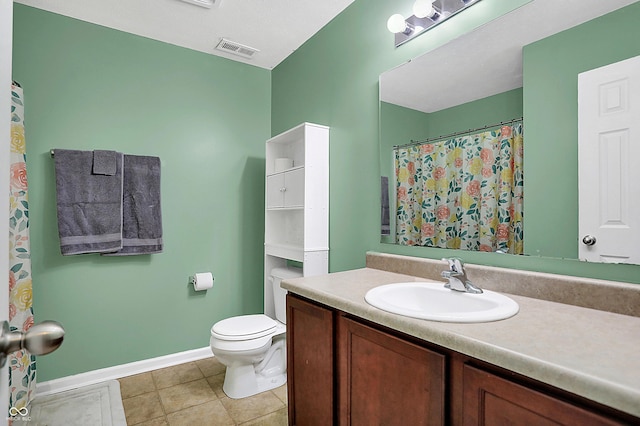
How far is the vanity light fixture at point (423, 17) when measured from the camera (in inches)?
60.8

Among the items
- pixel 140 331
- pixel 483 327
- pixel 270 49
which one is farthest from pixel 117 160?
pixel 483 327

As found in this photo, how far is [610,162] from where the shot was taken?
108 cm

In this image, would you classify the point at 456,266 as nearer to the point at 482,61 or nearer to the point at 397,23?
the point at 482,61

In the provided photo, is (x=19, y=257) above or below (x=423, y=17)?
below

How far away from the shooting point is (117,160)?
2.31 m

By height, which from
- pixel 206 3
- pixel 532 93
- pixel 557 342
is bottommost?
pixel 557 342

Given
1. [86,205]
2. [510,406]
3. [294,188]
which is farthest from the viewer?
[294,188]

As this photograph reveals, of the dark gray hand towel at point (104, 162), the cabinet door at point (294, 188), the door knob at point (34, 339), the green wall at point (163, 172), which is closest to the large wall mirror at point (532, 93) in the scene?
the cabinet door at point (294, 188)

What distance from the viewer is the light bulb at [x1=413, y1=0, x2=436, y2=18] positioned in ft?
5.13

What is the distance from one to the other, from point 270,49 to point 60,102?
1.51 m

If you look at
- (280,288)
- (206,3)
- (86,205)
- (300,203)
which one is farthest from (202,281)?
(206,3)

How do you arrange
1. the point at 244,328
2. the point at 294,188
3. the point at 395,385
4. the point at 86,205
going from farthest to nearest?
the point at 294,188
the point at 86,205
the point at 244,328
the point at 395,385

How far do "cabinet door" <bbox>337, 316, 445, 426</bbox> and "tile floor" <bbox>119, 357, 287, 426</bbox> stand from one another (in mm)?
870

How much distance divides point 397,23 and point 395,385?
1.63m
